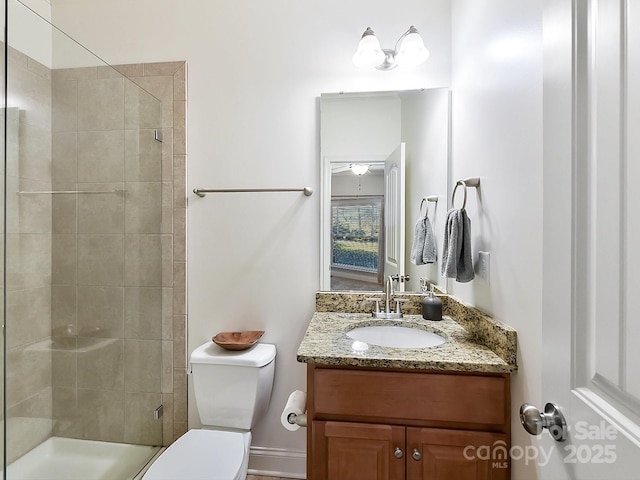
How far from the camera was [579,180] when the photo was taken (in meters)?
0.51

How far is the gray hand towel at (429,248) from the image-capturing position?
1.55 m

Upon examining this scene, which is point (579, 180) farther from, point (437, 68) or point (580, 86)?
point (437, 68)

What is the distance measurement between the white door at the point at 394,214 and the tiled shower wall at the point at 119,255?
1111 millimetres

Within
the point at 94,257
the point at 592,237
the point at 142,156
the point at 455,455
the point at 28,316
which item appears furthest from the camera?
the point at 142,156

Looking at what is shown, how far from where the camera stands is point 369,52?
149cm

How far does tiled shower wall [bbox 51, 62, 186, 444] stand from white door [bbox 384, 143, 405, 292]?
1111 mm

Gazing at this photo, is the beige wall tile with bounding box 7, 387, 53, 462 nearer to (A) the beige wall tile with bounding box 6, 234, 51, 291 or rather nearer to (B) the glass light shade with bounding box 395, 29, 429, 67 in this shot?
(A) the beige wall tile with bounding box 6, 234, 51, 291

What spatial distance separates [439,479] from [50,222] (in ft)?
6.56

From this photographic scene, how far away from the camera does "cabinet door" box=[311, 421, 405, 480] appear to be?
3.39ft

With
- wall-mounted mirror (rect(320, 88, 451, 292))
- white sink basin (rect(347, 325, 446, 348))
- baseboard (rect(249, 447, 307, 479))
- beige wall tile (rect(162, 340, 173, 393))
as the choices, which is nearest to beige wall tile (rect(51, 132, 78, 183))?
beige wall tile (rect(162, 340, 173, 393))

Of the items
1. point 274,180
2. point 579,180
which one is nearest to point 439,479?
point 579,180

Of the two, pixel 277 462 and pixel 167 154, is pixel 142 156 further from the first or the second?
pixel 277 462

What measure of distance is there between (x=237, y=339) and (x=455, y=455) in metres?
1.07

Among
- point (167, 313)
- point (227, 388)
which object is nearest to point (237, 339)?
point (227, 388)
